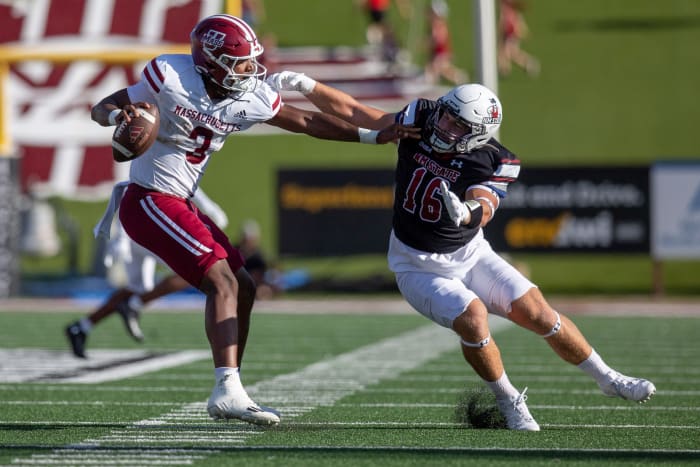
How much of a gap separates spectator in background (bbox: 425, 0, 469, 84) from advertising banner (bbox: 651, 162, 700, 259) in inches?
217

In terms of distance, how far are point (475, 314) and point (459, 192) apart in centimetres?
63

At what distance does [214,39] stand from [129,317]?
4323 millimetres

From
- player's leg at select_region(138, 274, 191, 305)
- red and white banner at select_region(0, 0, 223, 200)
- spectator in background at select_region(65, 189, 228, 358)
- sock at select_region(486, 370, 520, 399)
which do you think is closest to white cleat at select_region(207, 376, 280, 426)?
sock at select_region(486, 370, 520, 399)

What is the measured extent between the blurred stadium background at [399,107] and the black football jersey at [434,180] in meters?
12.6

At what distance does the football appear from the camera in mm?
5258

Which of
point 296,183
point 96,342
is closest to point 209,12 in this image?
point 296,183

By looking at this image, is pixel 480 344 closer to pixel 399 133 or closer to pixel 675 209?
pixel 399 133

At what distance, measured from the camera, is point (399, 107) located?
67.3 feet

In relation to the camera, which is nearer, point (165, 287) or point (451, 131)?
point (451, 131)

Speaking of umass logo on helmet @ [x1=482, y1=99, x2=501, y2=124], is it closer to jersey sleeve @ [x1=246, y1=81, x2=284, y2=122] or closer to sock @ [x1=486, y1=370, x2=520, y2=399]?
jersey sleeve @ [x1=246, y1=81, x2=284, y2=122]

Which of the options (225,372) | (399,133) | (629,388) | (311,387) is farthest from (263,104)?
(311,387)

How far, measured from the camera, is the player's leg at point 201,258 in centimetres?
534

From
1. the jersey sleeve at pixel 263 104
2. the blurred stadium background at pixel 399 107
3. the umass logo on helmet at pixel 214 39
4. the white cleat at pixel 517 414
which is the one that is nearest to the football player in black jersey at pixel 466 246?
the white cleat at pixel 517 414

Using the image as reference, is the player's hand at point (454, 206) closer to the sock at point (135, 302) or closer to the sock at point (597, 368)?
the sock at point (597, 368)
